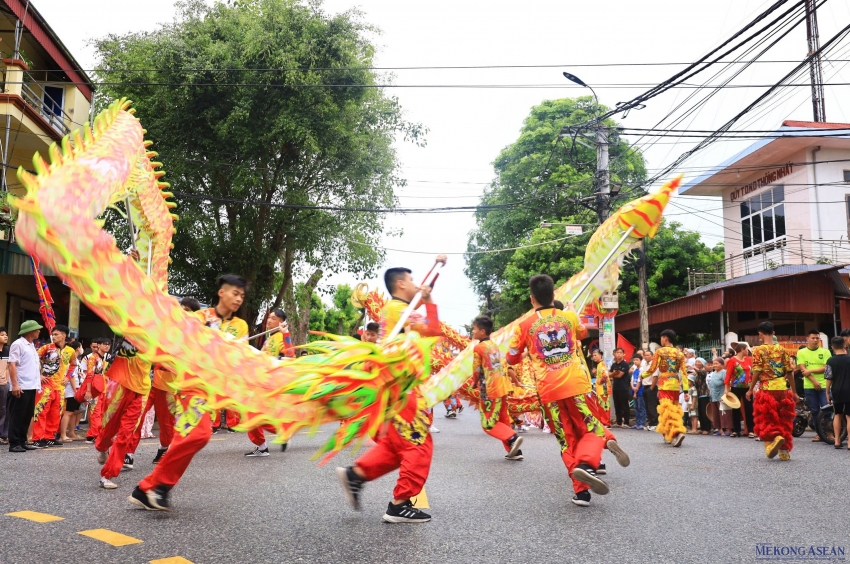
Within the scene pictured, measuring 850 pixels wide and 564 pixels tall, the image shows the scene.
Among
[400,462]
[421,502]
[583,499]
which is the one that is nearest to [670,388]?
[583,499]

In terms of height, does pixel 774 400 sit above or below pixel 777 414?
above

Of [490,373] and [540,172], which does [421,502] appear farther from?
[540,172]

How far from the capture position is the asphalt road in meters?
4.16

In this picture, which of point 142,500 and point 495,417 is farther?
point 495,417

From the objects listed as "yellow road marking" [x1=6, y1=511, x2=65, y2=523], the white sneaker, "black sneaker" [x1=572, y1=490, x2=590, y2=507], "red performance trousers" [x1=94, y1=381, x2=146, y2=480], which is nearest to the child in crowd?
"black sneaker" [x1=572, y1=490, x2=590, y2=507]

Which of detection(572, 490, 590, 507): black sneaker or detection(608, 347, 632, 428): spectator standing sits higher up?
detection(608, 347, 632, 428): spectator standing

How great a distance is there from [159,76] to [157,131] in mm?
1343

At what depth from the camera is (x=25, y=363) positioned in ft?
31.9

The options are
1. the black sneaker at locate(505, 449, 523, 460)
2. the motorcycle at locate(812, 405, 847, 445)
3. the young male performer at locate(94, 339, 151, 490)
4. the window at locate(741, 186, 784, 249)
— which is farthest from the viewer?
the window at locate(741, 186, 784, 249)

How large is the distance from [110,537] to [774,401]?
297 inches

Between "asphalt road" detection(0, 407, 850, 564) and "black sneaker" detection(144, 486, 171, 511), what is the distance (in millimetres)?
79

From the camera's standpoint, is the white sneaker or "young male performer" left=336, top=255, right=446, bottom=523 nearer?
"young male performer" left=336, top=255, right=446, bottom=523

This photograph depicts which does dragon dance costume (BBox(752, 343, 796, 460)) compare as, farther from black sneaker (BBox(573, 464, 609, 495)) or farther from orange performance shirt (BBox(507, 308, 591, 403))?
black sneaker (BBox(573, 464, 609, 495))

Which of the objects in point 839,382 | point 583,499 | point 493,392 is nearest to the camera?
point 583,499
